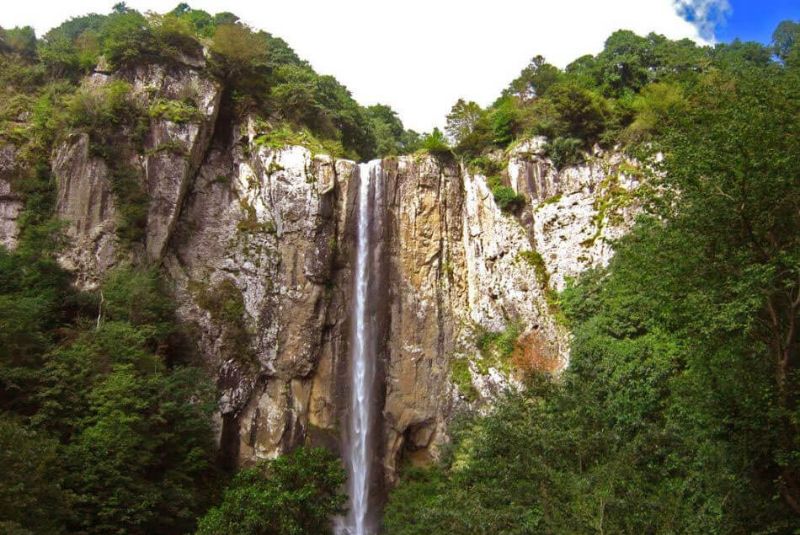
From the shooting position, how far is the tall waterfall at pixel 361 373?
20.6 meters

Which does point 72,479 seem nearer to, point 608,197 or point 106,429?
point 106,429

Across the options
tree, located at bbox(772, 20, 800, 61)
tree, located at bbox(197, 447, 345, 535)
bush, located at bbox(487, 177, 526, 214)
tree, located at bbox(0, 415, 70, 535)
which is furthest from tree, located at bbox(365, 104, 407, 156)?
tree, located at bbox(772, 20, 800, 61)

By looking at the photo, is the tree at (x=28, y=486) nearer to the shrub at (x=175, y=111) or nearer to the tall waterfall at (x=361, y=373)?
the tall waterfall at (x=361, y=373)

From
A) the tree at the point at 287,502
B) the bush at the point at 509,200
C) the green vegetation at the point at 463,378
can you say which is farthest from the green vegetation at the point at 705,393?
the bush at the point at 509,200

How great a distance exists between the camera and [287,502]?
13750mm

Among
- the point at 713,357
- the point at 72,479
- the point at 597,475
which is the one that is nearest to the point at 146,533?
the point at 72,479

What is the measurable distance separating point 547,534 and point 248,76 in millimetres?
22936

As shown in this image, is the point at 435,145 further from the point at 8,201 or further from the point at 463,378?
the point at 8,201

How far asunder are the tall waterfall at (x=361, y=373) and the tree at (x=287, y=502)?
5.91 meters

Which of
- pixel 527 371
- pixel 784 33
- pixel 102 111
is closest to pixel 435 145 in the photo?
pixel 527 371

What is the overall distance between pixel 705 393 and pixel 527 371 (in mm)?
8360

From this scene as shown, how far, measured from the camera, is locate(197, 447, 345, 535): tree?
1331 cm

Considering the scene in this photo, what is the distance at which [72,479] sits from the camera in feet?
43.0

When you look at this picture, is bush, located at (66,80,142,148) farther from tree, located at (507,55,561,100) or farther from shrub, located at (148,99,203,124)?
tree, located at (507,55,561,100)
